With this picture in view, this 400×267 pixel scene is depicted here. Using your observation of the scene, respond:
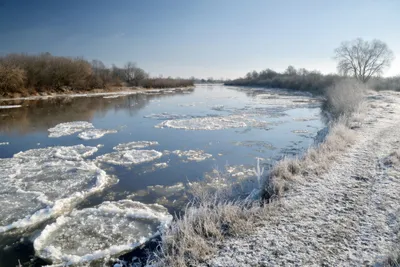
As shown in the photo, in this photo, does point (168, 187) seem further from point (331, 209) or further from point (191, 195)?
point (331, 209)

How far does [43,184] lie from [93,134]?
622 centimetres

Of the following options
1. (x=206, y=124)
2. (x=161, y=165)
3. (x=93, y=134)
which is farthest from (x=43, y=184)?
(x=206, y=124)

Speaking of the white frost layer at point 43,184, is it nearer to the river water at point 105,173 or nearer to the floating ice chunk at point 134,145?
the river water at point 105,173

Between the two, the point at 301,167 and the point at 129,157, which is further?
the point at 129,157

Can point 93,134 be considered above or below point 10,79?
below

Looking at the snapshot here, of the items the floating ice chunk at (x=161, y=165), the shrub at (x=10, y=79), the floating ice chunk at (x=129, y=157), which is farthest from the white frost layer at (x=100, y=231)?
the shrub at (x=10, y=79)

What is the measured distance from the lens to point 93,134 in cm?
1262

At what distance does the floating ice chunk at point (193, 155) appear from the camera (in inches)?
353

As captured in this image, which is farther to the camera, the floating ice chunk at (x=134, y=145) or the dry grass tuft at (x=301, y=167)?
the floating ice chunk at (x=134, y=145)

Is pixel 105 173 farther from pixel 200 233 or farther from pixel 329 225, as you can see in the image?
pixel 329 225

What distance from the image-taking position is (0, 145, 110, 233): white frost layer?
5.17m

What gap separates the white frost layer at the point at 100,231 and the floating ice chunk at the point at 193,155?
3.50 meters

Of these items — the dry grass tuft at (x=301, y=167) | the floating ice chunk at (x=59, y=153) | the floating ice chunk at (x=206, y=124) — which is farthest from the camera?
the floating ice chunk at (x=206, y=124)

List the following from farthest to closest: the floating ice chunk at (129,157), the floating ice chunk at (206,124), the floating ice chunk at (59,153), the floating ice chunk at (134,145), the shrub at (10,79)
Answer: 1. the shrub at (10,79)
2. the floating ice chunk at (206,124)
3. the floating ice chunk at (134,145)
4. the floating ice chunk at (59,153)
5. the floating ice chunk at (129,157)
